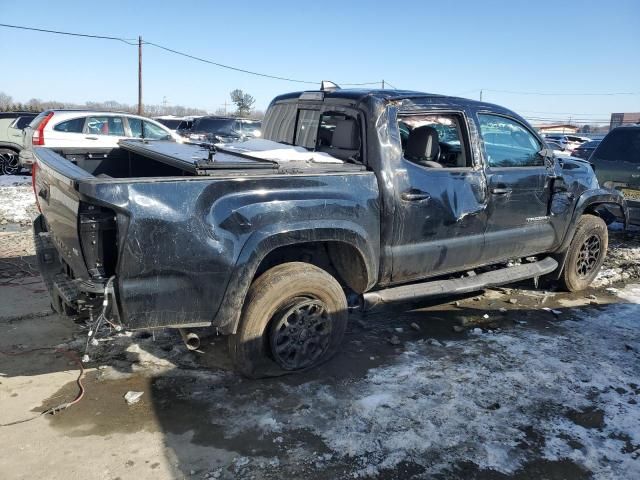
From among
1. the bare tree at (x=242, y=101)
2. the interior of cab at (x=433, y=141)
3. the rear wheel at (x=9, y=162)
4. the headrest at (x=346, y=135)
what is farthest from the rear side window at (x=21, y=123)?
the bare tree at (x=242, y=101)

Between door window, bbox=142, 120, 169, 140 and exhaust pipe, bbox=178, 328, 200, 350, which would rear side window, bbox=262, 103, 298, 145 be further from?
door window, bbox=142, 120, 169, 140

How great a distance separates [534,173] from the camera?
4852mm

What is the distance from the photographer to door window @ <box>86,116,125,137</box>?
460 inches

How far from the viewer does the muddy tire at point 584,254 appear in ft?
18.5

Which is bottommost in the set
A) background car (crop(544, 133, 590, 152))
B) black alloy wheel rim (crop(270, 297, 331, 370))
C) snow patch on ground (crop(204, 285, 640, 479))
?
snow patch on ground (crop(204, 285, 640, 479))

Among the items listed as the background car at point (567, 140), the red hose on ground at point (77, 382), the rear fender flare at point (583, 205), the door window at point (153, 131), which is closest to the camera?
the red hose on ground at point (77, 382)

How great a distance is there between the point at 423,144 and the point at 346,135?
2.00 ft

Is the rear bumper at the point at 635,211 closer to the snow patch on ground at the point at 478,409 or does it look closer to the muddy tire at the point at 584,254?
the muddy tire at the point at 584,254

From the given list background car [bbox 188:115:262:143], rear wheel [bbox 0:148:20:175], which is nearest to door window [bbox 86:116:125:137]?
rear wheel [bbox 0:148:20:175]

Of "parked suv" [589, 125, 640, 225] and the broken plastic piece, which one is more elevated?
"parked suv" [589, 125, 640, 225]

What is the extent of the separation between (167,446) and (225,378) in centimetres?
83

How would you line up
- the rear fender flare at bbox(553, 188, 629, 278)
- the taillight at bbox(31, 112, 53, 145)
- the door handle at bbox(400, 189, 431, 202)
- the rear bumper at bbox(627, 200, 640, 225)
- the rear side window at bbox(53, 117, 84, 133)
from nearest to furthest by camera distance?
the door handle at bbox(400, 189, 431, 202)
the rear fender flare at bbox(553, 188, 629, 278)
the rear bumper at bbox(627, 200, 640, 225)
the taillight at bbox(31, 112, 53, 145)
the rear side window at bbox(53, 117, 84, 133)

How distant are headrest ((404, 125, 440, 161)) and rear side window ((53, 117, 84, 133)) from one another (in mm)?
9647

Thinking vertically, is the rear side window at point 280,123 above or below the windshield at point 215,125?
below
